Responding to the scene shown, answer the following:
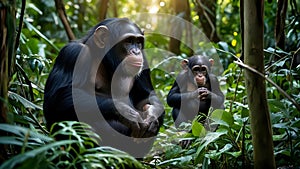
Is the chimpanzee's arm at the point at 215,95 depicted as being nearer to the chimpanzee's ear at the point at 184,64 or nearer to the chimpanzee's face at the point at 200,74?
the chimpanzee's face at the point at 200,74

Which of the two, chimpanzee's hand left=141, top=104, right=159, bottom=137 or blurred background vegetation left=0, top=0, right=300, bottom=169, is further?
chimpanzee's hand left=141, top=104, right=159, bottom=137

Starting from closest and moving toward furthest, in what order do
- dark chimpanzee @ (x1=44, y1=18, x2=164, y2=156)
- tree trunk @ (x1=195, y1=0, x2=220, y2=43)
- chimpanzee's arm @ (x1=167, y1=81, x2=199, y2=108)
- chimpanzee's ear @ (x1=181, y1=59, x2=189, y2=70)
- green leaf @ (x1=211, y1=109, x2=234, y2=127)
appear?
green leaf @ (x1=211, y1=109, x2=234, y2=127)
dark chimpanzee @ (x1=44, y1=18, x2=164, y2=156)
chimpanzee's arm @ (x1=167, y1=81, x2=199, y2=108)
chimpanzee's ear @ (x1=181, y1=59, x2=189, y2=70)
tree trunk @ (x1=195, y1=0, x2=220, y2=43)

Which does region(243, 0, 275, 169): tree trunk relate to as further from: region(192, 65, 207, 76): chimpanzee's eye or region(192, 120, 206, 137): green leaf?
region(192, 65, 207, 76): chimpanzee's eye

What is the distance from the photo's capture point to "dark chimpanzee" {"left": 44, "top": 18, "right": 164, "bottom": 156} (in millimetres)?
2732

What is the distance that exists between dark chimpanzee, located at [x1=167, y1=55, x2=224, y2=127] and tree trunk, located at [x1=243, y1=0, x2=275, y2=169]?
2007 millimetres

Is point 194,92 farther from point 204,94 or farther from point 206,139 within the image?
point 206,139

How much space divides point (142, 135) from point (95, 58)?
60cm

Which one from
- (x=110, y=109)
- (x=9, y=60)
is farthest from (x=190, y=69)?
(x=9, y=60)

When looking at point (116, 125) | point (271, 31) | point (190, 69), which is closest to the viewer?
point (116, 125)

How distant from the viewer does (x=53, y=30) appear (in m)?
7.23

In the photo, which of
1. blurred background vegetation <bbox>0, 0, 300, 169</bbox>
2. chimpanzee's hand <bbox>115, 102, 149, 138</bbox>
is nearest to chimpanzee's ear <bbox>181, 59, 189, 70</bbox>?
blurred background vegetation <bbox>0, 0, 300, 169</bbox>

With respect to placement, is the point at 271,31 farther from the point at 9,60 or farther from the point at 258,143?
the point at 9,60

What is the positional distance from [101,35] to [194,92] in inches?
58.8

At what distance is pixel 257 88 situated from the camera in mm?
1970
